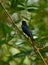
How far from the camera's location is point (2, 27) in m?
1.98

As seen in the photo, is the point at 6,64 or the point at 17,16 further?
the point at 17,16

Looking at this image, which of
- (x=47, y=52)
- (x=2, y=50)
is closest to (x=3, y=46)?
(x=2, y=50)

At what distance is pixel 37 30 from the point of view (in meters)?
2.18

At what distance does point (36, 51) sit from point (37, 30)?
0.67m

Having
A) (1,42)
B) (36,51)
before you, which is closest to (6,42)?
(1,42)

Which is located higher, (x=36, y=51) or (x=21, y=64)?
(x=36, y=51)

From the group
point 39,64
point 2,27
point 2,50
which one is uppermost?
point 2,27

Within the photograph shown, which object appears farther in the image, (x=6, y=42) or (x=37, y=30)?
(x=37, y=30)

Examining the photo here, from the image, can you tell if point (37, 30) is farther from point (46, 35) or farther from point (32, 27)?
point (46, 35)

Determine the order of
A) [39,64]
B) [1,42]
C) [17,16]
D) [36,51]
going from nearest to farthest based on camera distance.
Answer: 1. [36,51]
2. [1,42]
3. [39,64]
4. [17,16]

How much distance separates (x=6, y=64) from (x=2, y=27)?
0.76ft

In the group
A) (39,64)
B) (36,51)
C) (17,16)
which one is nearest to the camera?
(36,51)

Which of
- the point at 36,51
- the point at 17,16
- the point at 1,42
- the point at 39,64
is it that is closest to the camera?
the point at 36,51

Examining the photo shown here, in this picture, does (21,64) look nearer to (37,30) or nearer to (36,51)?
(37,30)
